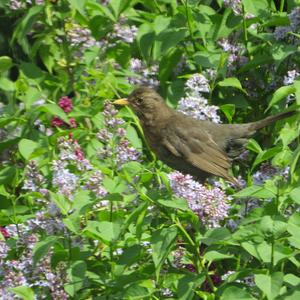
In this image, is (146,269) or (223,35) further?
(223,35)

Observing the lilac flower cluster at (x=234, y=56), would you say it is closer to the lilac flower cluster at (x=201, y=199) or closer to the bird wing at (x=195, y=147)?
the bird wing at (x=195, y=147)

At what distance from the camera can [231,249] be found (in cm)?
459

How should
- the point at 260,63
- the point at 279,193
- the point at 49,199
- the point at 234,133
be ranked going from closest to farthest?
1. the point at 279,193
2. the point at 49,199
3. the point at 260,63
4. the point at 234,133

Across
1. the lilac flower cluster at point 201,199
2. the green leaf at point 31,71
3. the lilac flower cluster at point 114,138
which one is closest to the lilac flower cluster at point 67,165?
the lilac flower cluster at point 114,138

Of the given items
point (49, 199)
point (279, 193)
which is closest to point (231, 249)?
point (279, 193)

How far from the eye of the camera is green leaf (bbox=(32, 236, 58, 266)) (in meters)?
4.40

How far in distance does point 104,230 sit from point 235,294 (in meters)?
0.62

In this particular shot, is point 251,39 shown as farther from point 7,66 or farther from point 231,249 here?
point 231,249

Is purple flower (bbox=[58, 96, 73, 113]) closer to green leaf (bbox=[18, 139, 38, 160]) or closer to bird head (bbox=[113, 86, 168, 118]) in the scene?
green leaf (bbox=[18, 139, 38, 160])

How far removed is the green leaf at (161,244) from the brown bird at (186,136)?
2107mm

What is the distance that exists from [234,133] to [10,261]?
2312 millimetres

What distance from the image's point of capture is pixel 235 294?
14.0 ft

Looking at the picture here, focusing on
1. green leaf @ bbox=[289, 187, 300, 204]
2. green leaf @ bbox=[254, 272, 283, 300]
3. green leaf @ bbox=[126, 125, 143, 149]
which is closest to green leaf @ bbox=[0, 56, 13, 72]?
green leaf @ bbox=[126, 125, 143, 149]

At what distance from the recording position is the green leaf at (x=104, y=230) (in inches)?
176
